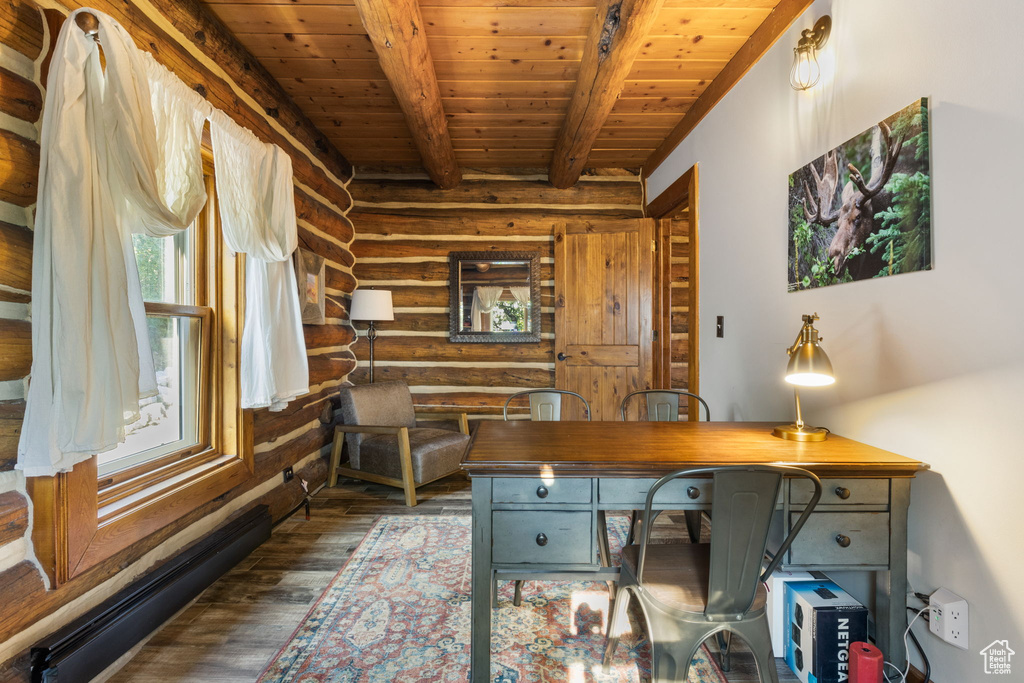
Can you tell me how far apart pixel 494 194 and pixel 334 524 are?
10.4 feet

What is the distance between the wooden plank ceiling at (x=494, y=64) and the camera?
2.38m

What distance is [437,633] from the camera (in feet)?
6.45

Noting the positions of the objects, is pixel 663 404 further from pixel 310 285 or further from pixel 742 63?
pixel 310 285

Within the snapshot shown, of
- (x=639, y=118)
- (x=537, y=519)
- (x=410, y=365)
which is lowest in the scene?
(x=537, y=519)

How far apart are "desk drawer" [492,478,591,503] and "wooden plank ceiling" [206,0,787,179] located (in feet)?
6.67

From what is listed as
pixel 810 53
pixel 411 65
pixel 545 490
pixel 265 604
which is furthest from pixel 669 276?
pixel 265 604

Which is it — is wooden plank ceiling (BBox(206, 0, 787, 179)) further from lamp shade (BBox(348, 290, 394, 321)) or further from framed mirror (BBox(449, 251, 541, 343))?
lamp shade (BBox(348, 290, 394, 321))

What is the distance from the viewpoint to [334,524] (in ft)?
10.0

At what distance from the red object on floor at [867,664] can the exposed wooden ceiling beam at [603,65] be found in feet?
8.39

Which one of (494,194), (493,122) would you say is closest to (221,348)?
(493,122)

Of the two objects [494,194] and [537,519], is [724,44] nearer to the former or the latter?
[494,194]

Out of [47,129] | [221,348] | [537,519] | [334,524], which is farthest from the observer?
[334,524]

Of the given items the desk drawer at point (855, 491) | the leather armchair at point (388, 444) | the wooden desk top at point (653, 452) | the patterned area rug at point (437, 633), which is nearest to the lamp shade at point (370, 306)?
the leather armchair at point (388, 444)

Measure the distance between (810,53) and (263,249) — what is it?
2845mm
